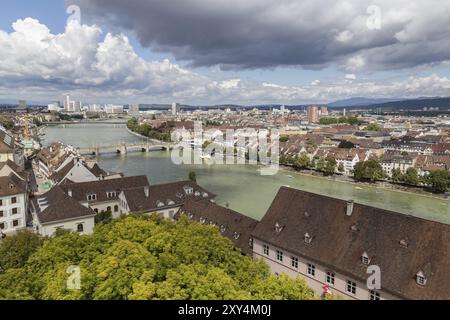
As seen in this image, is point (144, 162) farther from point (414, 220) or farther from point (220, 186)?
point (414, 220)

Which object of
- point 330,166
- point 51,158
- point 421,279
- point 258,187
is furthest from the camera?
point 330,166

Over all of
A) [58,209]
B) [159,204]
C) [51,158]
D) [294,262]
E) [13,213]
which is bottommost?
[13,213]

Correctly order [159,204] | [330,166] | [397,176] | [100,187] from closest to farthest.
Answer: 1. [159,204]
2. [100,187]
3. [397,176]
4. [330,166]

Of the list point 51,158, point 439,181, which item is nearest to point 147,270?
point 51,158

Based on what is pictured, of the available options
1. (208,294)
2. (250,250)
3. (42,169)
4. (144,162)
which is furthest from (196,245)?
(144,162)

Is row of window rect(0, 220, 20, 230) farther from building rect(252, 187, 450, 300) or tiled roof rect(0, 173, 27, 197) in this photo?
building rect(252, 187, 450, 300)

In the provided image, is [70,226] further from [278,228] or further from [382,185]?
[382,185]
